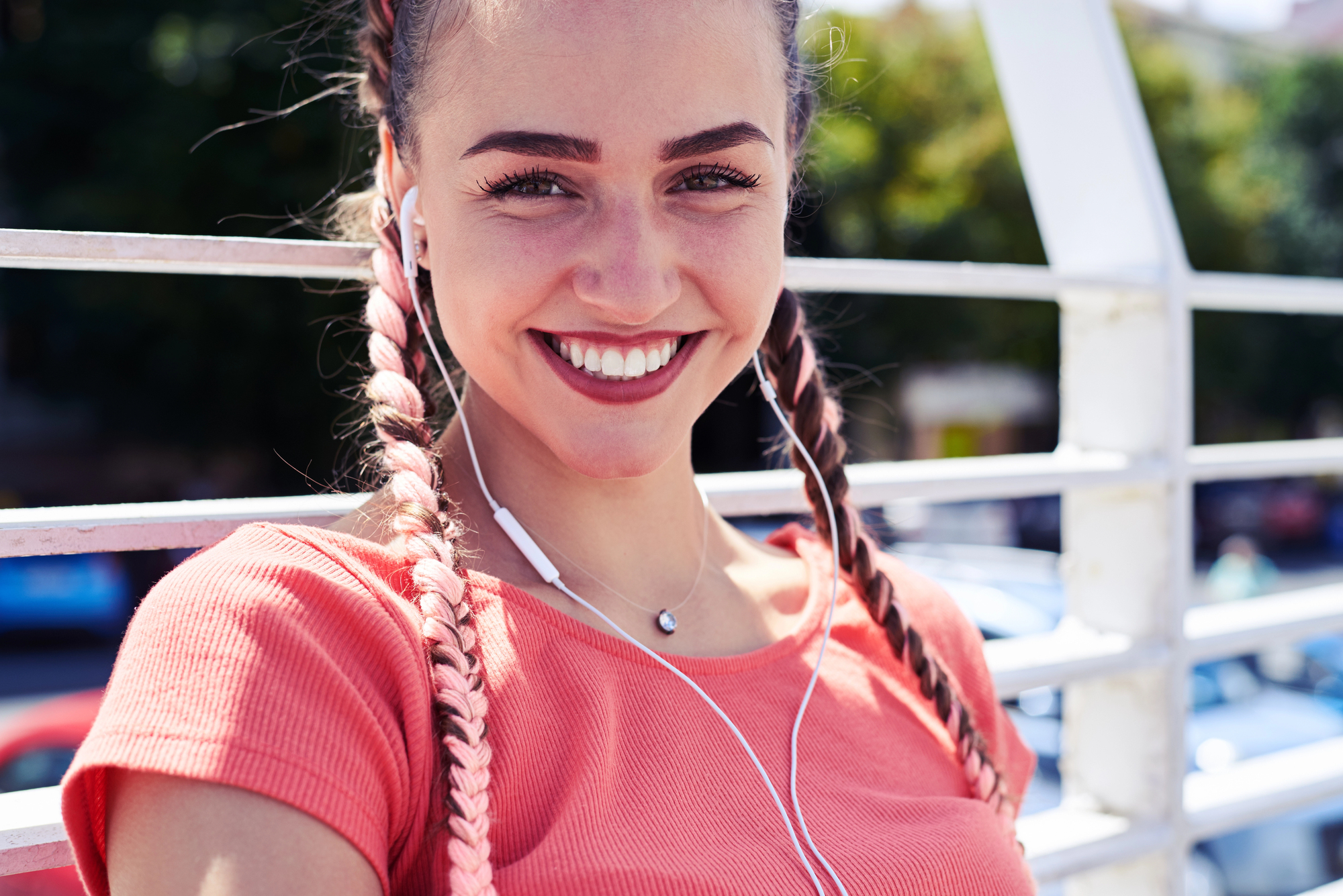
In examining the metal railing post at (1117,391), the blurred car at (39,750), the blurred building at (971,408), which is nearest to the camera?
the metal railing post at (1117,391)

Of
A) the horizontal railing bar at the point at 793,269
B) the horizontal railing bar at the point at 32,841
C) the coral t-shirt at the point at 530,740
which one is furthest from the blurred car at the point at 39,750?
the coral t-shirt at the point at 530,740

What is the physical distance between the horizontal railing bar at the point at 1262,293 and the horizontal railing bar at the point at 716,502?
1.12 ft

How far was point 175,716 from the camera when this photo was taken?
2.51ft

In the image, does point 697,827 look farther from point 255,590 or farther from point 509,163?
point 509,163

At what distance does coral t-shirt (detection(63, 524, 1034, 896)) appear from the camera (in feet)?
2.57

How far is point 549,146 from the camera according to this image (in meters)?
1.00

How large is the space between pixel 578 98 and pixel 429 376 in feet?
1.28

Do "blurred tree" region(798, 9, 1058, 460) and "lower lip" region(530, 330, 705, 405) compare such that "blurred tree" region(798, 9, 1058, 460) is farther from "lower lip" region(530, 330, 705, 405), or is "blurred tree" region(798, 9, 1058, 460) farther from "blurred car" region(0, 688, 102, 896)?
"lower lip" region(530, 330, 705, 405)

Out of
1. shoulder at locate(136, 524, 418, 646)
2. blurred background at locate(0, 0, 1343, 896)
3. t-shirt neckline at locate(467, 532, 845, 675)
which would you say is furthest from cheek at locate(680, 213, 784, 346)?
blurred background at locate(0, 0, 1343, 896)

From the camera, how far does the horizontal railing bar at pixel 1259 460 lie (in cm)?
197

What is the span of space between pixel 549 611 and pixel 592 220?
1.25 ft

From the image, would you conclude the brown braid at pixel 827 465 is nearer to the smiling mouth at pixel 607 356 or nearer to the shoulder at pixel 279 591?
the smiling mouth at pixel 607 356

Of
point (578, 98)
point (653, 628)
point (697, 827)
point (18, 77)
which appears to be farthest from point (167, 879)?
point (18, 77)

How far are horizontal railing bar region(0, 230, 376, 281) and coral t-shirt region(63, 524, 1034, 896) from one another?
1.50 feet
